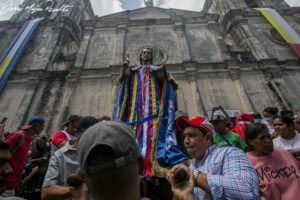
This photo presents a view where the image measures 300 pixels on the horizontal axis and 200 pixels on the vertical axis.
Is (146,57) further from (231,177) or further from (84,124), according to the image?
(231,177)

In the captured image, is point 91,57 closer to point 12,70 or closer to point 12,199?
point 12,70

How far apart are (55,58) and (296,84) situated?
15934mm

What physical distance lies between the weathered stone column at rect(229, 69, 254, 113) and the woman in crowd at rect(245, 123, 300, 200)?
286 inches

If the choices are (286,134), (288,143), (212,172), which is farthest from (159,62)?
(212,172)

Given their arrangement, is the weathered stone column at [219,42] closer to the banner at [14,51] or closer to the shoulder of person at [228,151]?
the shoulder of person at [228,151]

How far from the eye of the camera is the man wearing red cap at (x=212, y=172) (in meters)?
1.09

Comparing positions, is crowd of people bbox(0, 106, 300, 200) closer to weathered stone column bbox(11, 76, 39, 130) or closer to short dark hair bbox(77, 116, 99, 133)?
short dark hair bbox(77, 116, 99, 133)

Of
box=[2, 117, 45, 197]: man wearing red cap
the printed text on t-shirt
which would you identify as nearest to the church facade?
box=[2, 117, 45, 197]: man wearing red cap

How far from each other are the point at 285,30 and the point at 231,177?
49.8 ft

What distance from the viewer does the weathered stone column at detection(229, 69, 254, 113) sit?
8.56 metres

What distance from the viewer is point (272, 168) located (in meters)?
1.98

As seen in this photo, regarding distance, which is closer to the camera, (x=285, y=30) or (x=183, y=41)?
(x=183, y=41)

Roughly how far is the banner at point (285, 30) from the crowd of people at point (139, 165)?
11910 mm

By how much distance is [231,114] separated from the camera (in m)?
8.49
